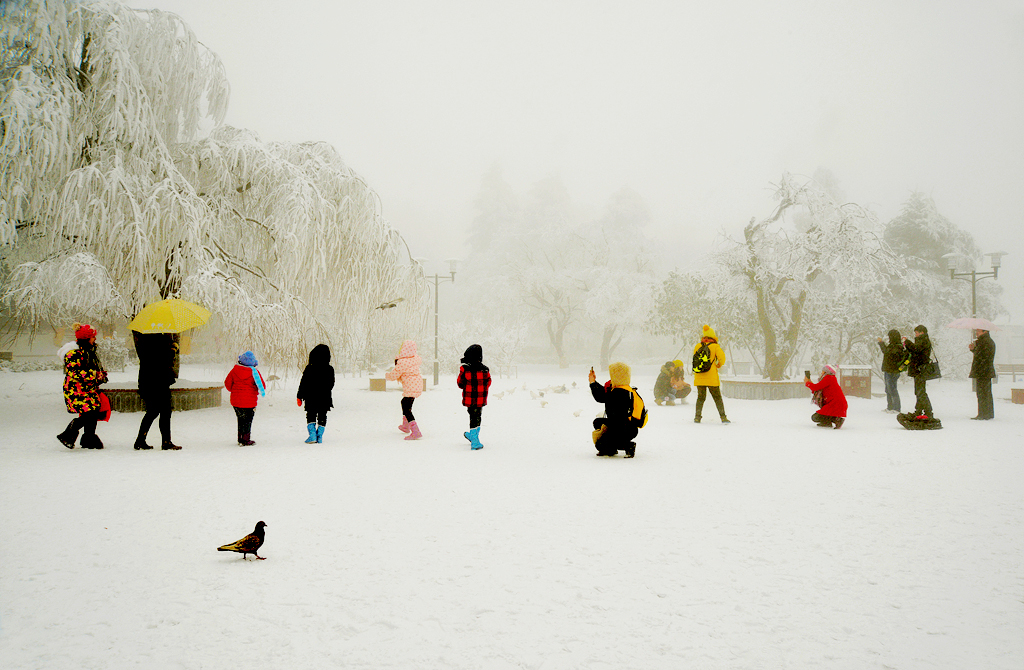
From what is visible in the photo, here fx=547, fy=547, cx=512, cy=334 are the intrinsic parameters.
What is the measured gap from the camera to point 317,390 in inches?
326

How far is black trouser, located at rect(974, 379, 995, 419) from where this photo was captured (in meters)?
10.3

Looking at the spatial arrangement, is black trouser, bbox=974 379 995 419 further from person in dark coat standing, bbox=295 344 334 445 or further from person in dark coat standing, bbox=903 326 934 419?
person in dark coat standing, bbox=295 344 334 445

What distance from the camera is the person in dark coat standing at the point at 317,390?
8.23 m

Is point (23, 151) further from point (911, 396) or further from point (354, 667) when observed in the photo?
point (911, 396)

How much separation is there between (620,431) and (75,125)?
1066 centimetres

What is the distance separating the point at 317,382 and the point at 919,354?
10.4 m

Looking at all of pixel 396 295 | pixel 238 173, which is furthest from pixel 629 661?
pixel 238 173

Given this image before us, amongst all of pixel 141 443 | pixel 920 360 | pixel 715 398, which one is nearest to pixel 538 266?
pixel 715 398

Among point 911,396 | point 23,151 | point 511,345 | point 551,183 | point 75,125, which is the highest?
point 551,183

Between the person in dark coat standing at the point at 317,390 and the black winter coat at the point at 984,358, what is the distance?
37.0ft

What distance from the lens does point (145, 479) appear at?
18.7ft

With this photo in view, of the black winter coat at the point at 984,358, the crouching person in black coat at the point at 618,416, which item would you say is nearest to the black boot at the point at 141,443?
the crouching person in black coat at the point at 618,416

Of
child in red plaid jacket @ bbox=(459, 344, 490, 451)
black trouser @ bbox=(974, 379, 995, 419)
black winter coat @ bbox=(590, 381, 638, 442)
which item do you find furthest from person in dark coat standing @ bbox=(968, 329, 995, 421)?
child in red plaid jacket @ bbox=(459, 344, 490, 451)

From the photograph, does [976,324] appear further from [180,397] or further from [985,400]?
[180,397]
